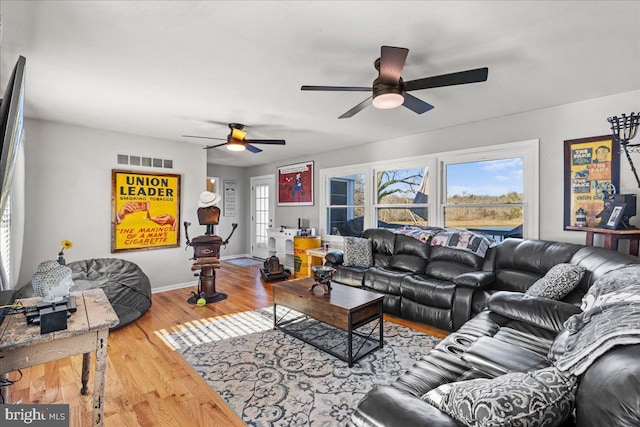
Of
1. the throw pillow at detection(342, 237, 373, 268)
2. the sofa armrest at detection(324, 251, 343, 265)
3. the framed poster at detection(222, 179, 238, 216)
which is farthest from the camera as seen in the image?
the framed poster at detection(222, 179, 238, 216)

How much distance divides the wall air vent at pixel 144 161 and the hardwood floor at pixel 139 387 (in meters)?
2.52

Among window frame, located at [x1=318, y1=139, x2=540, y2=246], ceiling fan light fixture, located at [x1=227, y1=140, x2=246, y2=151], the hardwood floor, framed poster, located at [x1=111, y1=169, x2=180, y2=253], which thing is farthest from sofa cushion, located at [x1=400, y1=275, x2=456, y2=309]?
framed poster, located at [x1=111, y1=169, x2=180, y2=253]

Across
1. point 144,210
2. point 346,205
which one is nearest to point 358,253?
point 346,205

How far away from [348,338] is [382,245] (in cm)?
220

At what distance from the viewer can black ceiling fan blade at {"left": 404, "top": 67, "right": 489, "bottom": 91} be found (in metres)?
1.93

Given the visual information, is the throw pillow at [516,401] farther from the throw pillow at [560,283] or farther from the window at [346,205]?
the window at [346,205]

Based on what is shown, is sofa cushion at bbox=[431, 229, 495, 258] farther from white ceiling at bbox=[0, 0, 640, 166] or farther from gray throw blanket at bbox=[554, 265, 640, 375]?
gray throw blanket at bbox=[554, 265, 640, 375]

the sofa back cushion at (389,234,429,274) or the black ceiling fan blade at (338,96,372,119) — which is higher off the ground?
the black ceiling fan blade at (338,96,372,119)

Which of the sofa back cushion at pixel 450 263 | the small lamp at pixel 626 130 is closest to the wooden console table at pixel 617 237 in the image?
the small lamp at pixel 626 130

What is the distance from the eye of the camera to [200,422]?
191 centimetres

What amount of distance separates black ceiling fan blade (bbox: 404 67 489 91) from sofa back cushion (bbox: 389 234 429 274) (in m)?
2.48

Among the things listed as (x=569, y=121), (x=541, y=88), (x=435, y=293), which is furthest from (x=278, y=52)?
(x=569, y=121)

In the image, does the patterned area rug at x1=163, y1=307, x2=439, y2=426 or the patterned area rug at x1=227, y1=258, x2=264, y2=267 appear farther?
the patterned area rug at x1=227, y1=258, x2=264, y2=267

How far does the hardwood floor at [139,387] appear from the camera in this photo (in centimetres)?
195
